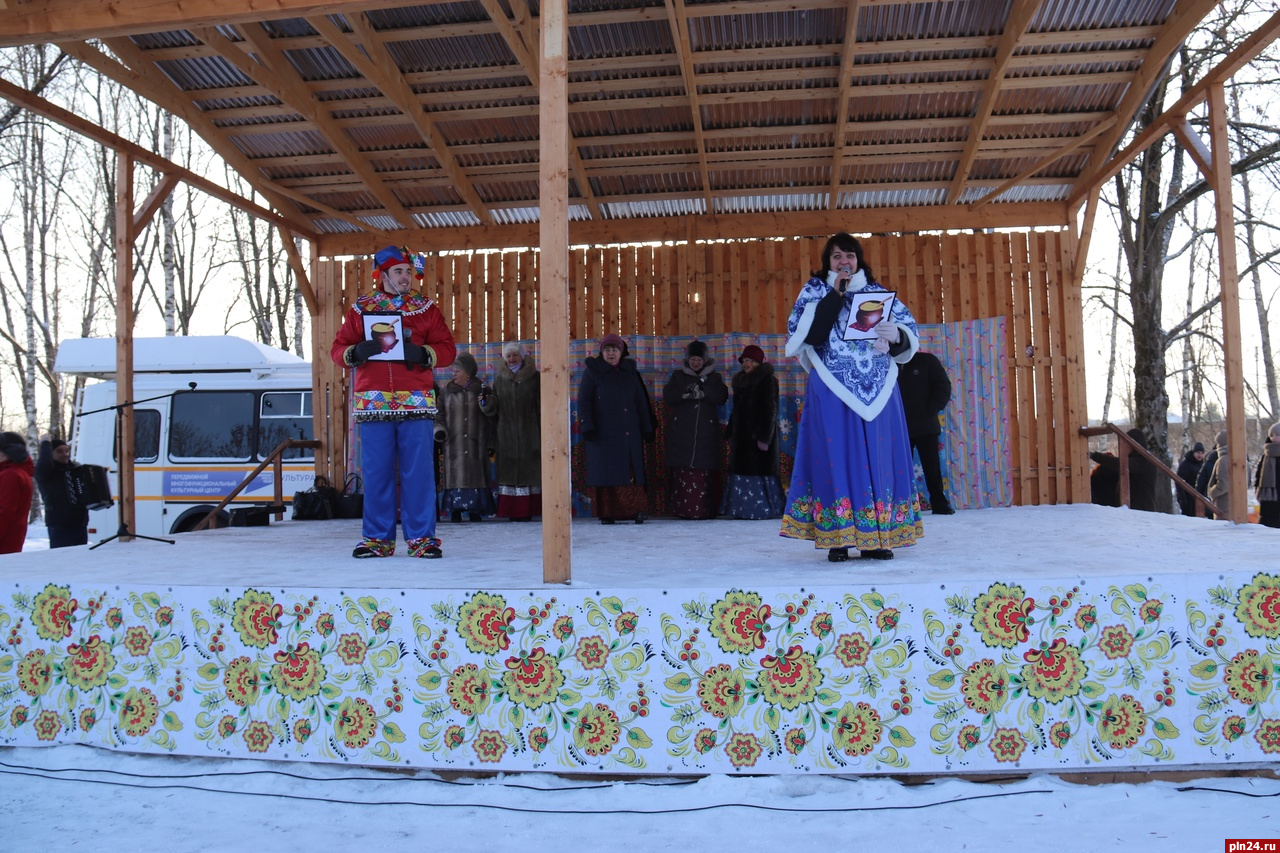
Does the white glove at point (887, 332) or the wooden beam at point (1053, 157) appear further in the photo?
the wooden beam at point (1053, 157)

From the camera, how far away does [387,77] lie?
247 inches

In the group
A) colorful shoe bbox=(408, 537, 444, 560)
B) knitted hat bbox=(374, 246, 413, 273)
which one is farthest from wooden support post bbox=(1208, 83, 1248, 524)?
knitted hat bbox=(374, 246, 413, 273)

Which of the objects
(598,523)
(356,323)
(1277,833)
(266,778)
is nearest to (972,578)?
(1277,833)

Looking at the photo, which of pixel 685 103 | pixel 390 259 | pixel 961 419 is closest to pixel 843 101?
pixel 685 103

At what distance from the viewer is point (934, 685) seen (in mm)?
3014

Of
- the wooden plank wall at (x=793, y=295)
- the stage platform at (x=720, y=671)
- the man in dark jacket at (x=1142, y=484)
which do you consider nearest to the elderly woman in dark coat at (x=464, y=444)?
the wooden plank wall at (x=793, y=295)

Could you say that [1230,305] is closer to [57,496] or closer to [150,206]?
[150,206]

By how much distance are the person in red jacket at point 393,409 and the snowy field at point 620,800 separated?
0.57 m

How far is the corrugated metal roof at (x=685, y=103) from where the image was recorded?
236 inches

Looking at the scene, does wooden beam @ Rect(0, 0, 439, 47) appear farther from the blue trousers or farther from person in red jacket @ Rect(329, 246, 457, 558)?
the blue trousers

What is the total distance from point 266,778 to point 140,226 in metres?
4.18

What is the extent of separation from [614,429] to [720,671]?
4.04 metres

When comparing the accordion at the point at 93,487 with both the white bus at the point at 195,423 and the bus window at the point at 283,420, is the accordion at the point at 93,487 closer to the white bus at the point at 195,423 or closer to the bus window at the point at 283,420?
the white bus at the point at 195,423

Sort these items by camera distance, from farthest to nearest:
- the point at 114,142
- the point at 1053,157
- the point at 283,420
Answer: the point at 283,420, the point at 1053,157, the point at 114,142
